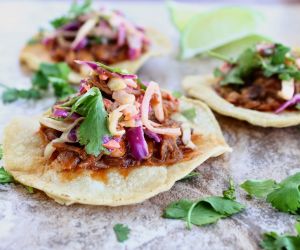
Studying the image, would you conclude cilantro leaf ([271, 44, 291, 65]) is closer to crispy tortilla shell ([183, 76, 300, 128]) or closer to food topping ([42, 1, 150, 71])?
crispy tortilla shell ([183, 76, 300, 128])

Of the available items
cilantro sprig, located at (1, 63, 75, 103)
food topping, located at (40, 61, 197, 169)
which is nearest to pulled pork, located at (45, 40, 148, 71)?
cilantro sprig, located at (1, 63, 75, 103)

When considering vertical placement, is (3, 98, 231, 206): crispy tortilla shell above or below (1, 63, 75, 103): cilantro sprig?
above

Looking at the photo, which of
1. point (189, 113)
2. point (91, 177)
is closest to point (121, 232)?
point (91, 177)

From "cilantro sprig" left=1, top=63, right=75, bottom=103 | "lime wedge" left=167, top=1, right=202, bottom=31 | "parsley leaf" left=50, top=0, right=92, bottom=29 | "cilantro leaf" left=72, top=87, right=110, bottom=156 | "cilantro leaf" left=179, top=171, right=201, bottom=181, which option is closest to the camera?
"cilantro leaf" left=72, top=87, right=110, bottom=156

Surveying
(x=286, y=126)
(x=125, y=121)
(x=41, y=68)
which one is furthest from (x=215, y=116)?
(x=41, y=68)

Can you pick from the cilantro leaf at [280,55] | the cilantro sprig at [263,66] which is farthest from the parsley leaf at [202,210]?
the cilantro leaf at [280,55]

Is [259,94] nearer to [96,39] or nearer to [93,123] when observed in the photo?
[93,123]

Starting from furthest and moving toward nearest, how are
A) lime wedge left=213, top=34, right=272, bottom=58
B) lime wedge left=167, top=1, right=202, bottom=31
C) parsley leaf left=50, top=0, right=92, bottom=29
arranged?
lime wedge left=167, top=1, right=202, bottom=31
lime wedge left=213, top=34, right=272, bottom=58
parsley leaf left=50, top=0, right=92, bottom=29

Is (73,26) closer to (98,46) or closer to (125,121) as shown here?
(98,46)

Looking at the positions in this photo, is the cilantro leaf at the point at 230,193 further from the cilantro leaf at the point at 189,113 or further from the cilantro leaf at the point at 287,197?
the cilantro leaf at the point at 189,113
